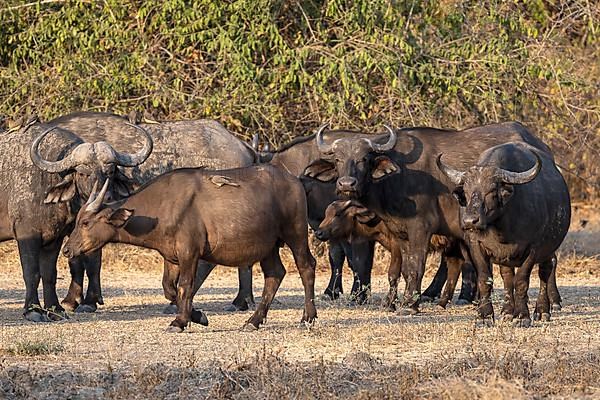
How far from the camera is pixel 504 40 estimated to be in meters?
18.8

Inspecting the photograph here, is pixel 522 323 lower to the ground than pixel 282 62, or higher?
lower

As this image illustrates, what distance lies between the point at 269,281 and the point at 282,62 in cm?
718

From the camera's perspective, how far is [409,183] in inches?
525

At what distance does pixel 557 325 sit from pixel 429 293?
335 cm

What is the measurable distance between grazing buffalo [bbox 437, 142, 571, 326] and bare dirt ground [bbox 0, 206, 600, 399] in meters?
0.30

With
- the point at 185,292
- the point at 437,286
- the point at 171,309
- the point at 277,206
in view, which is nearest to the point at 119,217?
the point at 185,292

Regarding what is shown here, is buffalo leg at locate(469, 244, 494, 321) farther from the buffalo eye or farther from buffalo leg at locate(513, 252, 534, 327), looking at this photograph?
the buffalo eye

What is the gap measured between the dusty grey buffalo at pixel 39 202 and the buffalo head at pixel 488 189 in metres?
3.51

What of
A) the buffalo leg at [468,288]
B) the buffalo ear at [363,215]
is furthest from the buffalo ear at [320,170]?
the buffalo leg at [468,288]

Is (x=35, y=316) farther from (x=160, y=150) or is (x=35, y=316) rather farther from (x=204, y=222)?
(x=160, y=150)

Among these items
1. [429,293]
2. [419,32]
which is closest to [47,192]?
[429,293]

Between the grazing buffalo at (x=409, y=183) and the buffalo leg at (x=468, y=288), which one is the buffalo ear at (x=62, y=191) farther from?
the buffalo leg at (x=468, y=288)

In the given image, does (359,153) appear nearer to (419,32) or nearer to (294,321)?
(294,321)

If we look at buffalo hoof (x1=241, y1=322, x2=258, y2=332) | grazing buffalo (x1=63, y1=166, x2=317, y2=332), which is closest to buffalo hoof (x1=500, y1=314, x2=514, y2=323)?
grazing buffalo (x1=63, y1=166, x2=317, y2=332)
